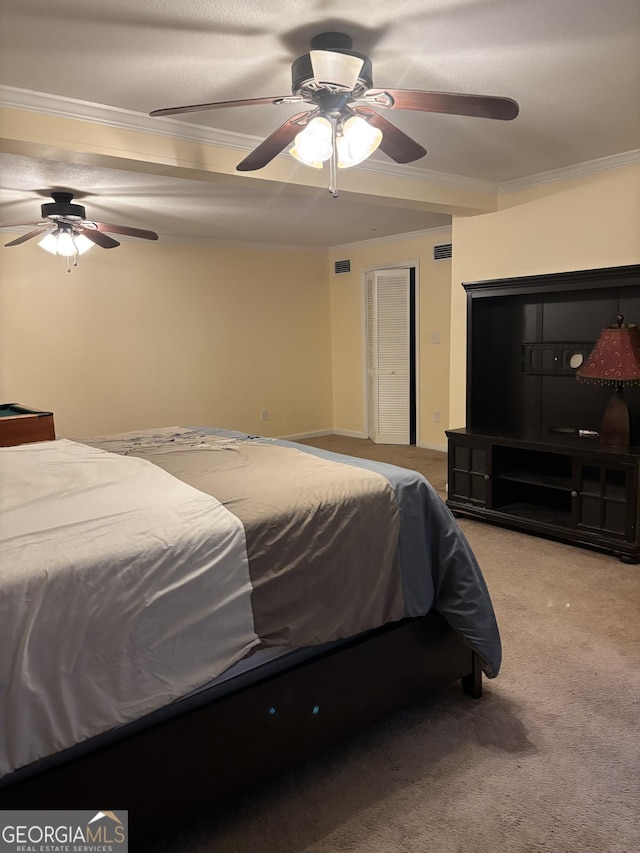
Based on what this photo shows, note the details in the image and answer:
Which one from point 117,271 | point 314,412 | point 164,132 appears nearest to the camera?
point 164,132

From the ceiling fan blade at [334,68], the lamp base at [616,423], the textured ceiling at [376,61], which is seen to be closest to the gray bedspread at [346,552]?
the ceiling fan blade at [334,68]

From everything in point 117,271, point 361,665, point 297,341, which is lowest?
point 361,665

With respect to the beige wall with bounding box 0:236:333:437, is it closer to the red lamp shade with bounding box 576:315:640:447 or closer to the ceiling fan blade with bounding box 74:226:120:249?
the ceiling fan blade with bounding box 74:226:120:249

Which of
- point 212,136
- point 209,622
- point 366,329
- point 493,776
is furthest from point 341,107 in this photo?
point 366,329

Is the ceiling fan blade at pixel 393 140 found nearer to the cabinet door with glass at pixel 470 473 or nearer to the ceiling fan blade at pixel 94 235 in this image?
the cabinet door with glass at pixel 470 473

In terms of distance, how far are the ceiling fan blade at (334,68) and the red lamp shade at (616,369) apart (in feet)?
7.27

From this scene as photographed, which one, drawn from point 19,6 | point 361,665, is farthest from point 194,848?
point 19,6

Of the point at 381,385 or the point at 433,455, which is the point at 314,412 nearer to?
Answer: the point at 381,385

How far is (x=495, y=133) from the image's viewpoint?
3334 millimetres

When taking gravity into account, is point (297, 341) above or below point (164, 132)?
below

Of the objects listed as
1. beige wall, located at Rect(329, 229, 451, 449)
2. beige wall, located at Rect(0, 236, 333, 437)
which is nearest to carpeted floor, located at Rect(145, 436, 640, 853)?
beige wall, located at Rect(329, 229, 451, 449)

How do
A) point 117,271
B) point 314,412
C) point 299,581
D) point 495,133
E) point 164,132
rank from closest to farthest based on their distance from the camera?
point 299,581
point 164,132
point 495,133
point 117,271
point 314,412

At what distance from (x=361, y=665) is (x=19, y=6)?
2.48 meters

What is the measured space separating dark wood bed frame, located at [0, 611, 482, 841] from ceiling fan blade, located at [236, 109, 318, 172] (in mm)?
1897
